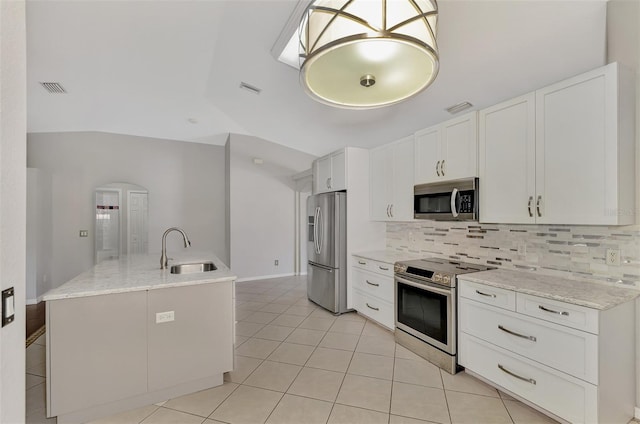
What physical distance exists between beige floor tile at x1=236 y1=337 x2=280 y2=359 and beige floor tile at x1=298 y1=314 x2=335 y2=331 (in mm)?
548

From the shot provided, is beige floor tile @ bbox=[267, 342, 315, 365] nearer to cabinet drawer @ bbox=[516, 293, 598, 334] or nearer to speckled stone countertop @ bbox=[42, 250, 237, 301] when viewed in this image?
speckled stone countertop @ bbox=[42, 250, 237, 301]

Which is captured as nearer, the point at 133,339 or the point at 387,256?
the point at 133,339

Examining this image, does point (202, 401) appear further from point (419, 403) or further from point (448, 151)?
point (448, 151)

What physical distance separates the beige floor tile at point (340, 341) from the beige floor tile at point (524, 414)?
1.35m

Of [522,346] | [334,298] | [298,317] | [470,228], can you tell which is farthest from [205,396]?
[470,228]

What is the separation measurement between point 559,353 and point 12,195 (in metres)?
2.73

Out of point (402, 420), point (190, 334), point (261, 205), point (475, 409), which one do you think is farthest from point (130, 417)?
point (261, 205)

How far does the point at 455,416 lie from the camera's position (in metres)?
1.96

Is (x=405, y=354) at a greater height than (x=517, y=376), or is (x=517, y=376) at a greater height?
(x=517, y=376)

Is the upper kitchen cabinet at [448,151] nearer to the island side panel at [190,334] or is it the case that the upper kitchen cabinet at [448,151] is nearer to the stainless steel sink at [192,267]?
the island side panel at [190,334]

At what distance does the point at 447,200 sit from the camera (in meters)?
2.86

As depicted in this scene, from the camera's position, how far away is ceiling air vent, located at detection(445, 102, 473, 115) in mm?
3004

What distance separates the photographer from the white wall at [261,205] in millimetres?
5766

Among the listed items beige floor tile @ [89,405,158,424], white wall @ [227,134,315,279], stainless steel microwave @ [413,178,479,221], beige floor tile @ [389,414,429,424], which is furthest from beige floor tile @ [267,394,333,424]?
white wall @ [227,134,315,279]
